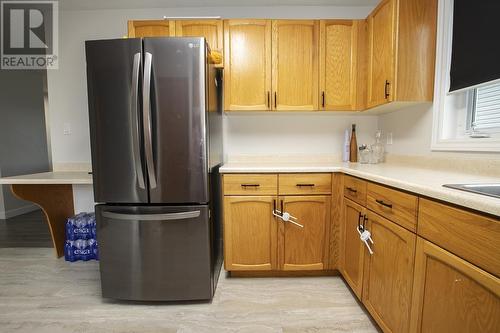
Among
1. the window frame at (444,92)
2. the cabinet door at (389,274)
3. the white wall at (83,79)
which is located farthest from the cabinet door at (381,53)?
the cabinet door at (389,274)

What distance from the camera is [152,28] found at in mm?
1919

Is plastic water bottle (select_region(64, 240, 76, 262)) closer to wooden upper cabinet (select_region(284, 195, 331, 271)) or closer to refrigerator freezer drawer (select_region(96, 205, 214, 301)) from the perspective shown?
refrigerator freezer drawer (select_region(96, 205, 214, 301))

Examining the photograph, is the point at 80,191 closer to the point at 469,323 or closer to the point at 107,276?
the point at 107,276

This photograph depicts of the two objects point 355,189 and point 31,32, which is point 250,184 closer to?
point 355,189

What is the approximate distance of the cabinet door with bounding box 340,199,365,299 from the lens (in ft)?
4.72

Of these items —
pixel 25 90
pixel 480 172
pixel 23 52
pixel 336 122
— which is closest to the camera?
pixel 480 172

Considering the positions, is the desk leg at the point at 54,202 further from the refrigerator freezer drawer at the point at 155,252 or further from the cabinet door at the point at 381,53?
the cabinet door at the point at 381,53

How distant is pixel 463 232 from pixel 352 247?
87cm

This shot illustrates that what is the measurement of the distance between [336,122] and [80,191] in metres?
2.65

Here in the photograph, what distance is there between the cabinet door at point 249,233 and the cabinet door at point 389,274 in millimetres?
652

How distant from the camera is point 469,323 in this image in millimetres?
741

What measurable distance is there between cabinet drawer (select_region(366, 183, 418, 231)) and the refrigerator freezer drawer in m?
0.97

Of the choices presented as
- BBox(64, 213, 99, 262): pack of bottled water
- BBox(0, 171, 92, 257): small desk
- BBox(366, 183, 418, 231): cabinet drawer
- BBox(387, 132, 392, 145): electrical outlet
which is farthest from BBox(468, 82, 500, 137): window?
BBox(64, 213, 99, 262): pack of bottled water

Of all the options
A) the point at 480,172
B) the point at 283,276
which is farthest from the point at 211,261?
the point at 480,172
